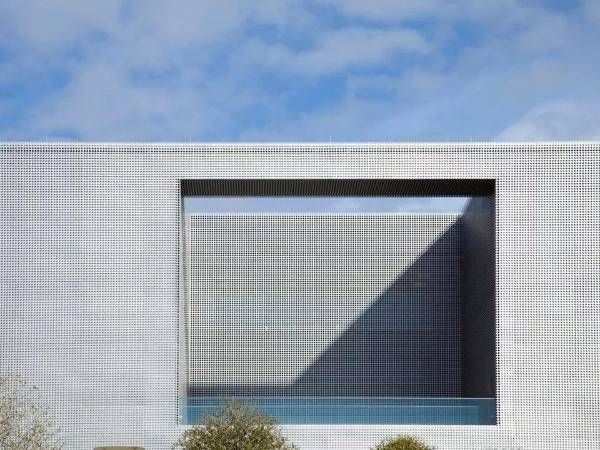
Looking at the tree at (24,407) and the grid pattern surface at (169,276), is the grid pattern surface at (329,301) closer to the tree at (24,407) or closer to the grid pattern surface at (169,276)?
the grid pattern surface at (169,276)

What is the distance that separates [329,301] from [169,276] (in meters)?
6.93

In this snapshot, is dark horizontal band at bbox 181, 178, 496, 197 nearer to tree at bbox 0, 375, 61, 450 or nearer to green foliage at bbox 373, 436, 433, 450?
tree at bbox 0, 375, 61, 450

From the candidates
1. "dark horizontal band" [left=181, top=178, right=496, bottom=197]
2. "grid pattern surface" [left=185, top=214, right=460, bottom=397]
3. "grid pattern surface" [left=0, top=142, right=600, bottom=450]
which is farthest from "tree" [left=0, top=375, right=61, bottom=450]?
"grid pattern surface" [left=185, top=214, right=460, bottom=397]

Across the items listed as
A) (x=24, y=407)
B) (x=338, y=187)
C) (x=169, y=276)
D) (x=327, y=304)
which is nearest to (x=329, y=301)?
(x=327, y=304)

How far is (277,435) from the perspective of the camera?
1748 cm

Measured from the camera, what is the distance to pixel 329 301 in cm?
2559

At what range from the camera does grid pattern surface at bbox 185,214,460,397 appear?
2538cm

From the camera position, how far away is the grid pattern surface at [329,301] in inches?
999

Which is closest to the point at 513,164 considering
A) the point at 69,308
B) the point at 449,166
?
the point at 449,166

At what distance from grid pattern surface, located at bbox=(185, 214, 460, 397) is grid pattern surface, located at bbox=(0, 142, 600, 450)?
553cm

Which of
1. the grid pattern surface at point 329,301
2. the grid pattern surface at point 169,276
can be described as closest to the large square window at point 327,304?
the grid pattern surface at point 329,301

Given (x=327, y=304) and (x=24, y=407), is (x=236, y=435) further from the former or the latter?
(x=327, y=304)

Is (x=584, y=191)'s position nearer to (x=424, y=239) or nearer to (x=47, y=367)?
(x=424, y=239)

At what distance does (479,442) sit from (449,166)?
5762mm
